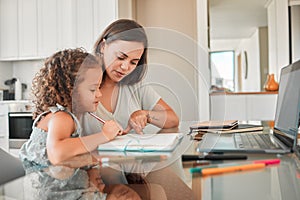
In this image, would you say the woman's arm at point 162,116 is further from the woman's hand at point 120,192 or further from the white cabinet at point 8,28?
the white cabinet at point 8,28

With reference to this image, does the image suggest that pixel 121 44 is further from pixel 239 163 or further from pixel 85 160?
pixel 239 163

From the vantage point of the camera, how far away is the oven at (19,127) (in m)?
3.31

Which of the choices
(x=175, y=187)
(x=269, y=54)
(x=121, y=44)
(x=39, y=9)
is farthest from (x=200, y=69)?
(x=175, y=187)

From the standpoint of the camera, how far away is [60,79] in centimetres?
127

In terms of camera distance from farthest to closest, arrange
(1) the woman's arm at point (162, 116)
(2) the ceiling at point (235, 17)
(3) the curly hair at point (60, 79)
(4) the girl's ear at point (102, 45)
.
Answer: (2) the ceiling at point (235, 17) < (1) the woman's arm at point (162, 116) < (4) the girl's ear at point (102, 45) < (3) the curly hair at point (60, 79)

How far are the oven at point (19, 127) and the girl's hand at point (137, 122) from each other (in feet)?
6.84

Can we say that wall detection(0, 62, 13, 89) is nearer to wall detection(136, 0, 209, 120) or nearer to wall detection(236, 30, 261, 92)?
wall detection(136, 0, 209, 120)

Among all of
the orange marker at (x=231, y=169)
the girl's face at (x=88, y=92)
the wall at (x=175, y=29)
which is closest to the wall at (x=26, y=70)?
the wall at (x=175, y=29)

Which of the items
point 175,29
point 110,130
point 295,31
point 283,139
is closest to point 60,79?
point 110,130

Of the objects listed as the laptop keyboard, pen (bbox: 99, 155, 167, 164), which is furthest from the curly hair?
the laptop keyboard

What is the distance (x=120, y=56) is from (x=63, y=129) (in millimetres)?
504

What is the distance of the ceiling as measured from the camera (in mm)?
4496

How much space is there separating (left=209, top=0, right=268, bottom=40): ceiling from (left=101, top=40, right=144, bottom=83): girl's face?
320cm

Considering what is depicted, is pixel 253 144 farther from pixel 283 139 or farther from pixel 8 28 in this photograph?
pixel 8 28
